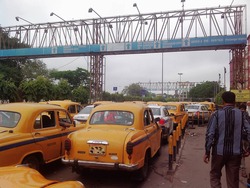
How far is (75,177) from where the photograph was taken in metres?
6.97

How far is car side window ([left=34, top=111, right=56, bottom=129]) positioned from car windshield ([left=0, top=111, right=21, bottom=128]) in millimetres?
442

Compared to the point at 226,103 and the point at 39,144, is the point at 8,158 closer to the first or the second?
the point at 39,144

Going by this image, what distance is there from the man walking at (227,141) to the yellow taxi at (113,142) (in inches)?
64.2

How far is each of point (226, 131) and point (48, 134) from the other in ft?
13.2

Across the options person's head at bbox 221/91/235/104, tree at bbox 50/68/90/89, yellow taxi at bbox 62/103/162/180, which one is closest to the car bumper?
yellow taxi at bbox 62/103/162/180

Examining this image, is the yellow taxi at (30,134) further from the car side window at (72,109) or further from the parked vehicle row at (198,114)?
the parked vehicle row at (198,114)

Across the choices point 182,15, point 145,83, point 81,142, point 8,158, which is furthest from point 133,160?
point 145,83

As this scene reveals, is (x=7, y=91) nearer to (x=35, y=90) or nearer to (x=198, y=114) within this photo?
(x=35, y=90)

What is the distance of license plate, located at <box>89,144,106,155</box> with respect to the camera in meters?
5.98

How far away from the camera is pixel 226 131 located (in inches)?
189

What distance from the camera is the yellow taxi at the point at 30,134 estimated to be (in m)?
5.73

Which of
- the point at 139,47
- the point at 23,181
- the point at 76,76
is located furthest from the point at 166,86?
the point at 23,181

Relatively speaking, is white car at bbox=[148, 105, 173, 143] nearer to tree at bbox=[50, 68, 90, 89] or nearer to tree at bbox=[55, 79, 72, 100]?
tree at bbox=[55, 79, 72, 100]

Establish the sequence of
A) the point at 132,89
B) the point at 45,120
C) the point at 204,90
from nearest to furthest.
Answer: the point at 45,120
the point at 204,90
the point at 132,89
